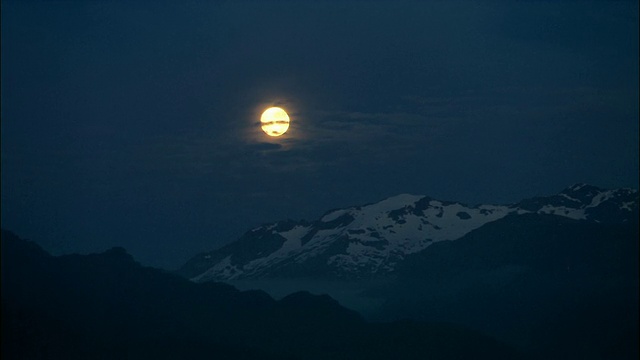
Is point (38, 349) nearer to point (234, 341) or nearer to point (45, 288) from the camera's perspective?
point (45, 288)

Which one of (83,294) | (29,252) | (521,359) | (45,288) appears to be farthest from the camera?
(521,359)

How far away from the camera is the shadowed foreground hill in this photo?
145250 millimetres

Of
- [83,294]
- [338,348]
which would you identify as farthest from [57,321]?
[338,348]

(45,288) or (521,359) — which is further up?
(45,288)

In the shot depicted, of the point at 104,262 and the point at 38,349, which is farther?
the point at 104,262

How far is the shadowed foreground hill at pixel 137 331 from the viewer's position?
477ft

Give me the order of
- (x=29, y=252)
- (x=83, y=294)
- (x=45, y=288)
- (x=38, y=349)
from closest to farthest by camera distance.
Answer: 1. (x=38, y=349)
2. (x=29, y=252)
3. (x=45, y=288)
4. (x=83, y=294)

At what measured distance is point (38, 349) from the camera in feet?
445

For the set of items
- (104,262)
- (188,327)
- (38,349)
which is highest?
(104,262)

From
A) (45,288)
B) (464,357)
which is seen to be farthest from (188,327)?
(464,357)

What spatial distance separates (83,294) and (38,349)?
40.7 metres

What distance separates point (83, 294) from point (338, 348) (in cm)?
5774

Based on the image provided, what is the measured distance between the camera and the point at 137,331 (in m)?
173

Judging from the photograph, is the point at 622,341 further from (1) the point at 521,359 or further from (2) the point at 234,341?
A: (2) the point at 234,341
